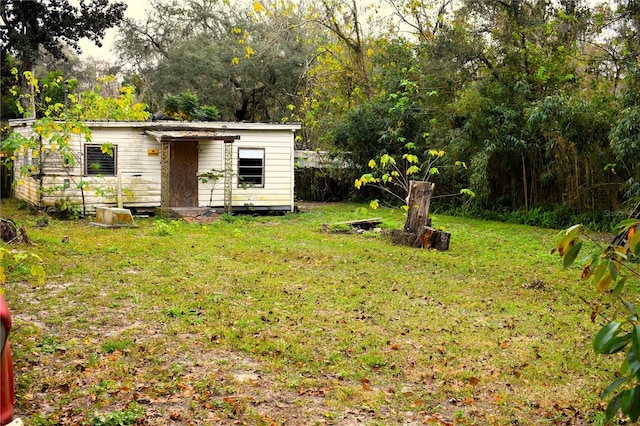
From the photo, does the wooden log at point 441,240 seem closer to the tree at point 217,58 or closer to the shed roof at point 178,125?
the shed roof at point 178,125

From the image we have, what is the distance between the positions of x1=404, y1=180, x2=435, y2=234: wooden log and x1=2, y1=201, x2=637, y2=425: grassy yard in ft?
4.55

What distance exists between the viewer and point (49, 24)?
20188mm

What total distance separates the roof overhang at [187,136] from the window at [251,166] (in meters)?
0.97

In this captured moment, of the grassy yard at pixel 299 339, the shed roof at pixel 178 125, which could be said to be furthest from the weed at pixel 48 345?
the shed roof at pixel 178 125

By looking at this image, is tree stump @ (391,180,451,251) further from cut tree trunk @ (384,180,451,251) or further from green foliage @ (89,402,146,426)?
green foliage @ (89,402,146,426)

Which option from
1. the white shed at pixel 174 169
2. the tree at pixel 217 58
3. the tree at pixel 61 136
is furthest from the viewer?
the tree at pixel 217 58

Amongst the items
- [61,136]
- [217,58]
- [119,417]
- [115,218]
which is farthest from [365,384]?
[217,58]

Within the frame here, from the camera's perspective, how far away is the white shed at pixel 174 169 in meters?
15.7

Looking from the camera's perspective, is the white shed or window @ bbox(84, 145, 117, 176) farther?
window @ bbox(84, 145, 117, 176)

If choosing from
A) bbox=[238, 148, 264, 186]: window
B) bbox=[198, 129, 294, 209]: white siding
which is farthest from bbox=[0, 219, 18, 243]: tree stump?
bbox=[238, 148, 264, 186]: window

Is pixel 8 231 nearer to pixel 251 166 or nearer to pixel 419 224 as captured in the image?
pixel 419 224

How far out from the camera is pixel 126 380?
4531 millimetres

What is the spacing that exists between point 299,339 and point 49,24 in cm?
1840

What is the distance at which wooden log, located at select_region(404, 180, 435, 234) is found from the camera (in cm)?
1181
